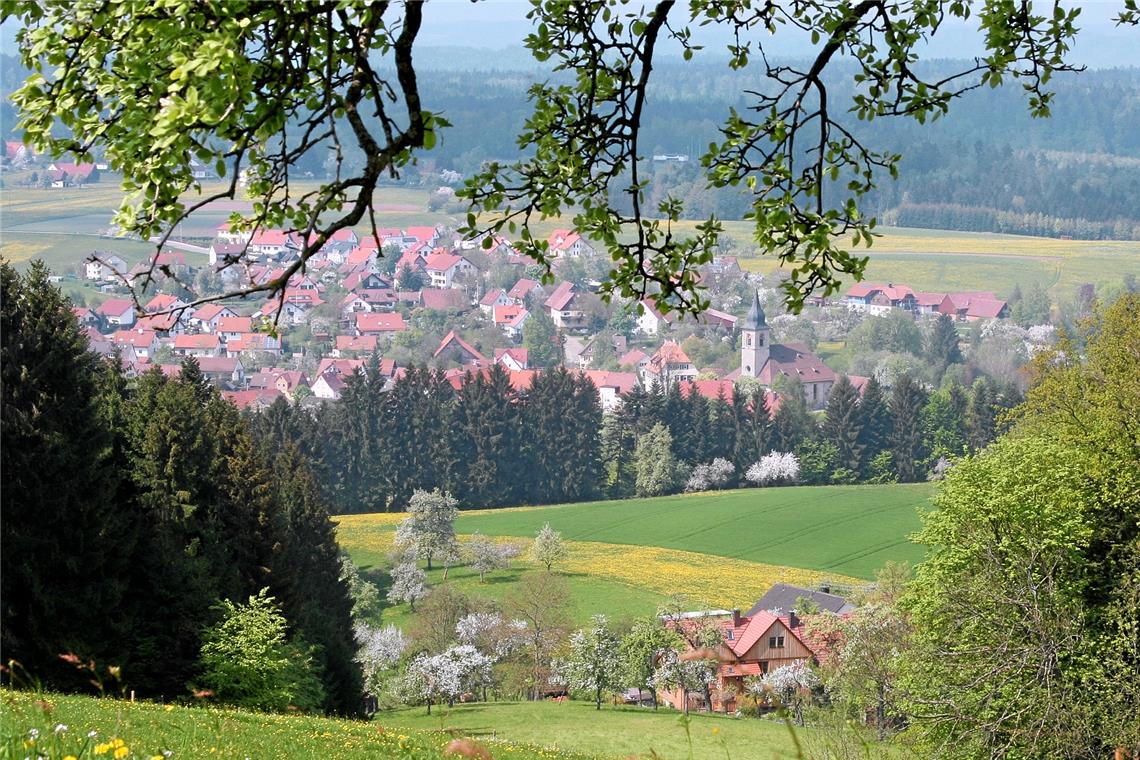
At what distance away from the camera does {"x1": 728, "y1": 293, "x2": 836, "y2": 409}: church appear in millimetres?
153875

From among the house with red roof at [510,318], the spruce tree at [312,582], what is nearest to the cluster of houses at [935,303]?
the house with red roof at [510,318]

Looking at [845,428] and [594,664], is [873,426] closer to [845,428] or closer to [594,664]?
[845,428]

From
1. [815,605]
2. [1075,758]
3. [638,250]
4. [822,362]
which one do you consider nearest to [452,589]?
[815,605]

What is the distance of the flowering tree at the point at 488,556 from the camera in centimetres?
7762

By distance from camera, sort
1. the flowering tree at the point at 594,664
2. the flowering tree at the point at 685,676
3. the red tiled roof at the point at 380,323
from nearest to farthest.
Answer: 1. the flowering tree at the point at 685,676
2. the flowering tree at the point at 594,664
3. the red tiled roof at the point at 380,323

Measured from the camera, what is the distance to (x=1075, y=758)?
21.9 metres

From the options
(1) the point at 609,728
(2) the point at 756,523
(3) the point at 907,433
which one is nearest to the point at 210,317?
(3) the point at 907,433

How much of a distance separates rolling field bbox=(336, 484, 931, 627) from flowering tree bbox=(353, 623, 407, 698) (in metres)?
5.75

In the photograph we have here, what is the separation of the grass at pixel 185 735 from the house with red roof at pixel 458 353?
154 m

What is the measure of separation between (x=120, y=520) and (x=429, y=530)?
59804 millimetres

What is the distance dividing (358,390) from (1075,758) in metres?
96.1

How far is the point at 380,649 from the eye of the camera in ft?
196

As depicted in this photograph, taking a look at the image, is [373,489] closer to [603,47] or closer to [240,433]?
[240,433]

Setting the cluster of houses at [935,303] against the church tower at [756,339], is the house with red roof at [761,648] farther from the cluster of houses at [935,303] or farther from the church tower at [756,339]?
the cluster of houses at [935,303]
